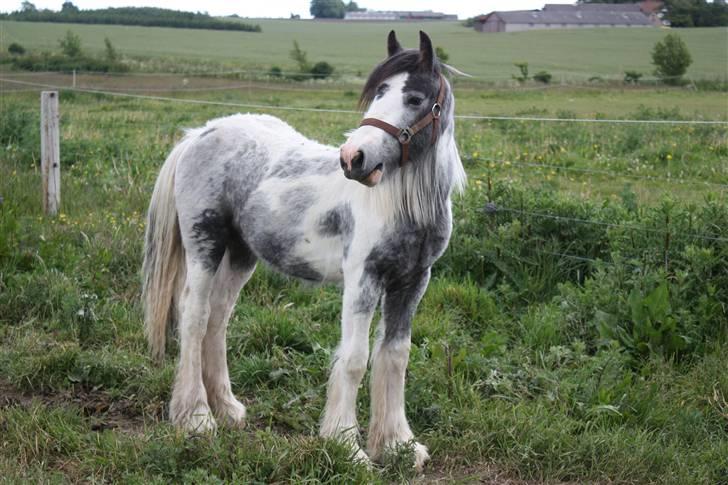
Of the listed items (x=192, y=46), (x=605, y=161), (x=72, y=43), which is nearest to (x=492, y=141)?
(x=605, y=161)

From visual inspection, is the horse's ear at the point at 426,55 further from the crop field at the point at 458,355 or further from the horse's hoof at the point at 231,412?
the horse's hoof at the point at 231,412

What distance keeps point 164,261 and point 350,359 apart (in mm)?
1437

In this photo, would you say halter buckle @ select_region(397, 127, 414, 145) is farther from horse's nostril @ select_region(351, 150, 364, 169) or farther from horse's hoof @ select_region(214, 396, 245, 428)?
horse's hoof @ select_region(214, 396, 245, 428)

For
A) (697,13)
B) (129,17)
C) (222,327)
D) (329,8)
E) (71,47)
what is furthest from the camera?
(129,17)

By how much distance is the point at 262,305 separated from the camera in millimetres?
5715

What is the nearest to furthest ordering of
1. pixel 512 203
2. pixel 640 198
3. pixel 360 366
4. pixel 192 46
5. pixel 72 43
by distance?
1. pixel 360 366
2. pixel 512 203
3. pixel 640 198
4. pixel 72 43
5. pixel 192 46

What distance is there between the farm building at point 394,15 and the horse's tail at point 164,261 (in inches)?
2302

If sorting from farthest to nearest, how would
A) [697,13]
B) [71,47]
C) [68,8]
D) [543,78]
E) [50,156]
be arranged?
[68,8]
[697,13]
[71,47]
[543,78]
[50,156]

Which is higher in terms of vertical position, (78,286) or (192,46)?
(192,46)

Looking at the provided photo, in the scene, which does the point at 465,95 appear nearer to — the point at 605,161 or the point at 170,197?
the point at 605,161

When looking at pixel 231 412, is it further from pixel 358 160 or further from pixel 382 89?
pixel 382 89

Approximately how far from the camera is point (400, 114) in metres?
3.34

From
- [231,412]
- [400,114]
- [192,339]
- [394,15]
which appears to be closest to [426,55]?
[400,114]

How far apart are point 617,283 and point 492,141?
8.32 metres
